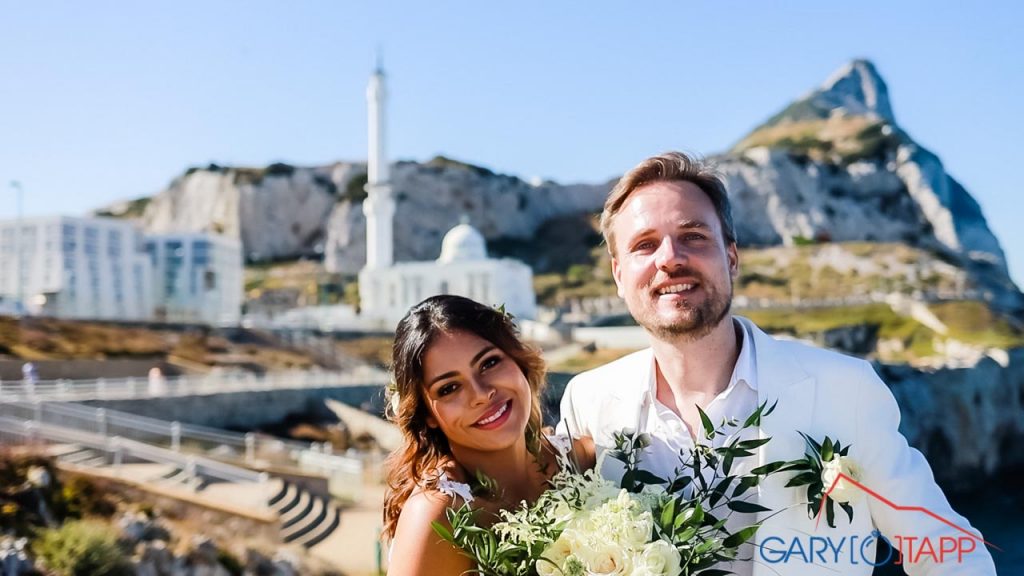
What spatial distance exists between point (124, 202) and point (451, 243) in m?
82.2

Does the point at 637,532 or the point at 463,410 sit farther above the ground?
the point at 463,410

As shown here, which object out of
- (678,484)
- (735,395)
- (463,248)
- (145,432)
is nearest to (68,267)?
(463,248)

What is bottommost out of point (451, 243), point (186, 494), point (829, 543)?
point (186, 494)

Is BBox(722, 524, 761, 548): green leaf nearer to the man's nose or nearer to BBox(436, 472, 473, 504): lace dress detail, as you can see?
BBox(436, 472, 473, 504): lace dress detail

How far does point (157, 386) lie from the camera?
19.9 metres

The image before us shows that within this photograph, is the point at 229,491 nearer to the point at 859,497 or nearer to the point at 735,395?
the point at 735,395

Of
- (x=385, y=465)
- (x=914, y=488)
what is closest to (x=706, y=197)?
(x=914, y=488)

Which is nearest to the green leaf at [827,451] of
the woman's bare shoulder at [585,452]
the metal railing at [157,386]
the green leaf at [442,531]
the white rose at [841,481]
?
the white rose at [841,481]

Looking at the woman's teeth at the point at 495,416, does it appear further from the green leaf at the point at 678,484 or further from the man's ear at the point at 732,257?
the man's ear at the point at 732,257

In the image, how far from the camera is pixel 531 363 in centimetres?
282

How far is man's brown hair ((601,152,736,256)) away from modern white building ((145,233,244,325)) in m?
43.3

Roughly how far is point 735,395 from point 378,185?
55.8 meters

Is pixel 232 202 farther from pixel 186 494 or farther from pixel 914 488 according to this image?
pixel 914 488

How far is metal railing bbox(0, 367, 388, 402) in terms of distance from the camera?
Result: 1770cm
